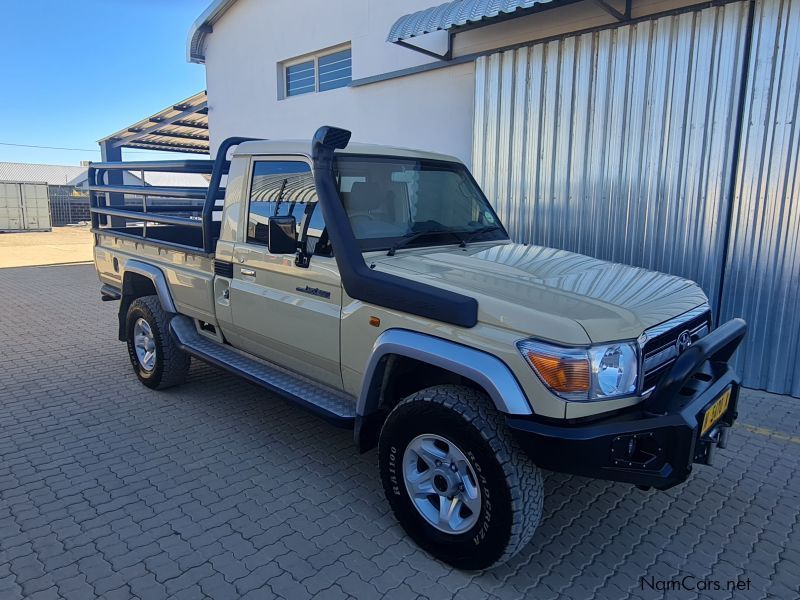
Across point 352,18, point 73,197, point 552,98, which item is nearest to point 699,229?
point 552,98

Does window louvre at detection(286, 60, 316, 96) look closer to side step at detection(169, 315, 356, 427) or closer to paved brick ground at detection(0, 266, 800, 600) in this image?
side step at detection(169, 315, 356, 427)

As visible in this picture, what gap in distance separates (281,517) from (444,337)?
1487mm

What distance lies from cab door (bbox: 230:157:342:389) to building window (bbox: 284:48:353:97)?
6.24 meters

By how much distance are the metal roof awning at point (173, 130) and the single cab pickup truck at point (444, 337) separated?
11953 millimetres

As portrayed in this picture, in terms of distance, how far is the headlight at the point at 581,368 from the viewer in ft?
7.82

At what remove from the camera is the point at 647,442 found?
240 cm

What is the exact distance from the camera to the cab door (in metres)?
3.31

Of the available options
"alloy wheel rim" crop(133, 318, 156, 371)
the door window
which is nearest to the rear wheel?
"alloy wheel rim" crop(133, 318, 156, 371)

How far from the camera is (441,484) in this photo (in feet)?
9.20

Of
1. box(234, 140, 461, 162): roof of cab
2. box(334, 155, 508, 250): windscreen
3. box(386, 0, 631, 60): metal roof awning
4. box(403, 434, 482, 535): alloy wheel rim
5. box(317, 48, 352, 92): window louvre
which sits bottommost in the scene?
box(403, 434, 482, 535): alloy wheel rim

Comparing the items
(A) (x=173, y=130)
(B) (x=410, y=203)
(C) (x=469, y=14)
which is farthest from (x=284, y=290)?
(A) (x=173, y=130)

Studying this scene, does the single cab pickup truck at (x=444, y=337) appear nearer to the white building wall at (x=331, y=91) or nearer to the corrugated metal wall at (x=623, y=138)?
the corrugated metal wall at (x=623, y=138)

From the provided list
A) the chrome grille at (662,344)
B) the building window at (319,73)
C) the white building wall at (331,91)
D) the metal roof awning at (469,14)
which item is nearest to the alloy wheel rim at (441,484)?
the chrome grille at (662,344)

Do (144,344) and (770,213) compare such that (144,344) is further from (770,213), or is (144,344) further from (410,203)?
(770,213)
